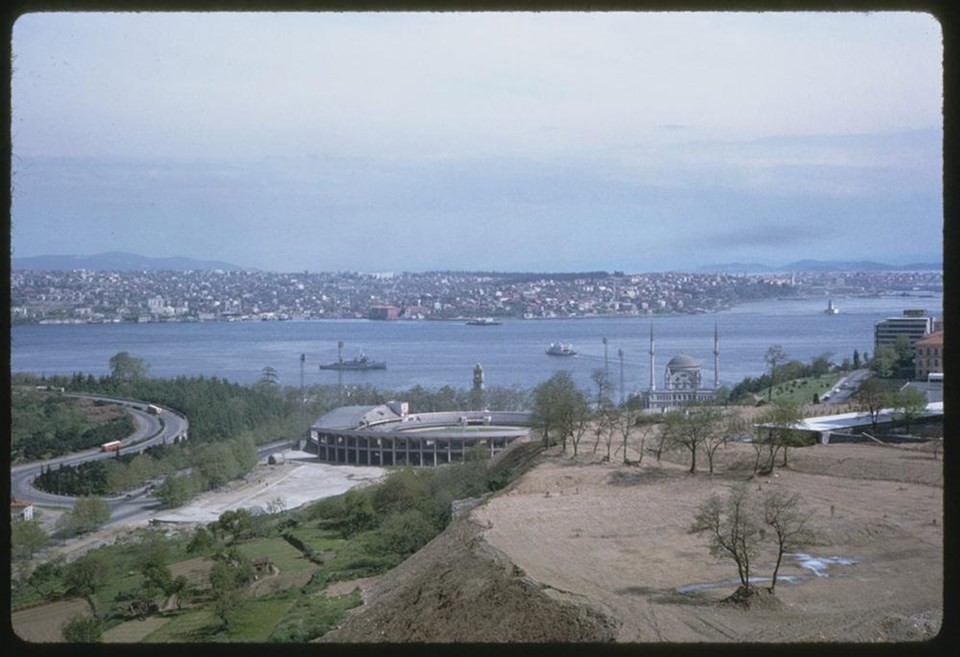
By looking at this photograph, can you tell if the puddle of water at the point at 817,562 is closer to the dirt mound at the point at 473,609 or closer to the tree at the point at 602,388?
the dirt mound at the point at 473,609

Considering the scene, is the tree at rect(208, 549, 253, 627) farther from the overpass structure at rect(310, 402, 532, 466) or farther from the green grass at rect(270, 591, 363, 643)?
the overpass structure at rect(310, 402, 532, 466)

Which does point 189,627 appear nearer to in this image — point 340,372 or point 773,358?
point 340,372

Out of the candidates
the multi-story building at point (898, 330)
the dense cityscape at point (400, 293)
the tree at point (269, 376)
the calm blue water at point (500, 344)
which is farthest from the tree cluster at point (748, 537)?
the tree at point (269, 376)

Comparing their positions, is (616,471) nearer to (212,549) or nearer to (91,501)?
(212,549)

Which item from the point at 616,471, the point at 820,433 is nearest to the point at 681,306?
the point at 820,433

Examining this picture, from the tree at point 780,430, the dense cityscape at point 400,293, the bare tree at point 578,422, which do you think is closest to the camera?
the dense cityscape at point 400,293

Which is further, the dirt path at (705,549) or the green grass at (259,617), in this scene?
the green grass at (259,617)

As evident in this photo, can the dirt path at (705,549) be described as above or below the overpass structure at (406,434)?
above

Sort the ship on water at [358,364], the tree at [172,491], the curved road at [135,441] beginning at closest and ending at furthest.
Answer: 1. the curved road at [135,441]
2. the tree at [172,491]
3. the ship on water at [358,364]
